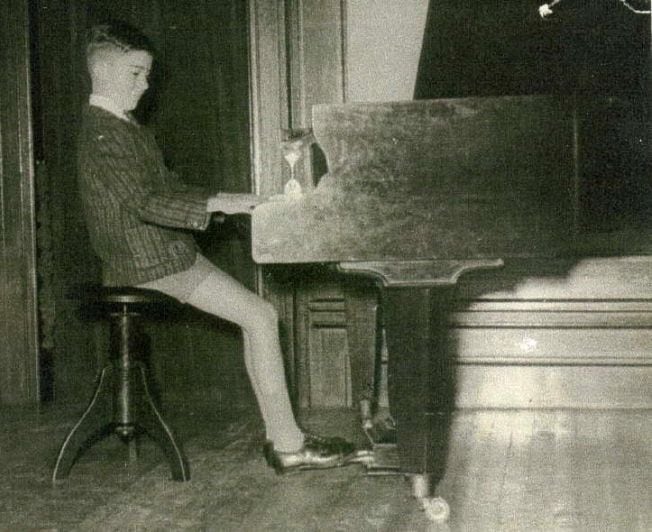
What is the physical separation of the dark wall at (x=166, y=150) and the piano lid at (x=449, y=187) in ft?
6.56

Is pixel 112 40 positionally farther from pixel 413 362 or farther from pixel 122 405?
pixel 413 362

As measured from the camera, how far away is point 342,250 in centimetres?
229

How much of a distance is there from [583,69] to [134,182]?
4.82 ft

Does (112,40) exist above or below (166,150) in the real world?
above

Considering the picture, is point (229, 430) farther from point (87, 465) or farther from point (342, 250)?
point (342, 250)

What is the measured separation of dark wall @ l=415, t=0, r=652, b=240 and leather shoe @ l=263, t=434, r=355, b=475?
41.3 inches

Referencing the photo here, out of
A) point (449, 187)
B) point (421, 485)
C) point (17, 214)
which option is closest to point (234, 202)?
point (449, 187)

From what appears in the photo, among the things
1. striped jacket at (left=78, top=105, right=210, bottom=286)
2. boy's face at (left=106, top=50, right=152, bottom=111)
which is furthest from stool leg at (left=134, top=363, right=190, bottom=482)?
boy's face at (left=106, top=50, right=152, bottom=111)

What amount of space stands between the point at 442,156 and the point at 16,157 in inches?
106

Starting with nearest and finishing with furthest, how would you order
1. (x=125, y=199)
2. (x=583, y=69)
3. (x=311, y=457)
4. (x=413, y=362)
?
(x=413, y=362), (x=125, y=199), (x=311, y=457), (x=583, y=69)

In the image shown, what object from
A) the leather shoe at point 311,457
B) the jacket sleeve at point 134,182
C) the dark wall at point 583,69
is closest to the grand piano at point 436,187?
the jacket sleeve at point 134,182

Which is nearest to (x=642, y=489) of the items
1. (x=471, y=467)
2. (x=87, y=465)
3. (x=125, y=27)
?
(x=471, y=467)

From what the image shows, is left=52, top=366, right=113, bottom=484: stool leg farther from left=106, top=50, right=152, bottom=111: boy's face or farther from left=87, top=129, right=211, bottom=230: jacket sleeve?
left=106, top=50, right=152, bottom=111: boy's face

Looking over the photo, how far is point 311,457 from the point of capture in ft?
9.90
